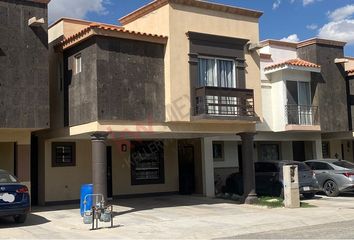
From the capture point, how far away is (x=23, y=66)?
15.2 meters

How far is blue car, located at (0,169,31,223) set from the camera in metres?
12.4

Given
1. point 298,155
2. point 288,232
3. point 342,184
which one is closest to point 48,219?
point 288,232

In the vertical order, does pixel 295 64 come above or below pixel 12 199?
above

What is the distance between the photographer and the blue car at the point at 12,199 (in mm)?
12406

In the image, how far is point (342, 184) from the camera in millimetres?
20391

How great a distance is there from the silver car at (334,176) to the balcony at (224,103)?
551cm

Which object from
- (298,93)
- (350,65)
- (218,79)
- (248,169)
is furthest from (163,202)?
(350,65)

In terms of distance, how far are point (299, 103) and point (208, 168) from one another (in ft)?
18.0

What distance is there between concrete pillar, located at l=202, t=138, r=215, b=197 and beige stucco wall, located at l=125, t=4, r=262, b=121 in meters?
4.34

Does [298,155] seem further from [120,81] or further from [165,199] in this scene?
[120,81]

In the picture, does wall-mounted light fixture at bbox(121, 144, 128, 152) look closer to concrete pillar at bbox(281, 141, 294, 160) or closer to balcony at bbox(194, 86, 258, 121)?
balcony at bbox(194, 86, 258, 121)

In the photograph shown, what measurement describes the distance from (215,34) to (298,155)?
38.3 ft

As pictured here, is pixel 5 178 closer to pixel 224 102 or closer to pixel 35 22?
pixel 35 22

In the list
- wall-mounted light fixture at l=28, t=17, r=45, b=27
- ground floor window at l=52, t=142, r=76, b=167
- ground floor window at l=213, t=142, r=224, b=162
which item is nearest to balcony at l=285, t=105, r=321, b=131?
ground floor window at l=213, t=142, r=224, b=162
